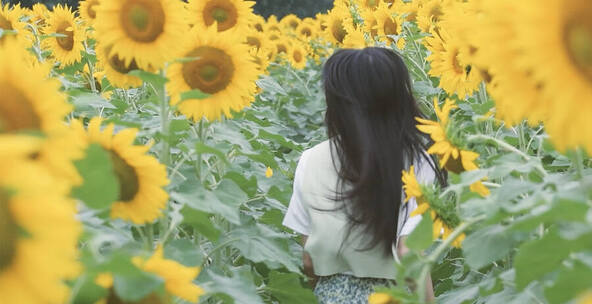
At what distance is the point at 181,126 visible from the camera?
6.30 feet

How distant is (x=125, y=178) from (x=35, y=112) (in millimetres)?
473

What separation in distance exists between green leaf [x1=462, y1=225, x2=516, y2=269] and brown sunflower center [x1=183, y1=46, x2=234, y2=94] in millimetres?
841

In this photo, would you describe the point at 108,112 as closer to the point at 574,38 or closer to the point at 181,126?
the point at 181,126

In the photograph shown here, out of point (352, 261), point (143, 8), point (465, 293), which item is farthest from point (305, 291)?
point (143, 8)

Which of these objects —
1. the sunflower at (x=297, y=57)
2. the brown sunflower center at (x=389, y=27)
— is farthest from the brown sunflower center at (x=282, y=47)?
the brown sunflower center at (x=389, y=27)

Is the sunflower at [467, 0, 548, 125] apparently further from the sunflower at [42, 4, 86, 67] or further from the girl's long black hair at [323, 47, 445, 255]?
the sunflower at [42, 4, 86, 67]

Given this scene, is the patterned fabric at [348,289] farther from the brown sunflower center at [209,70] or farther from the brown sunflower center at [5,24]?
the brown sunflower center at [5,24]

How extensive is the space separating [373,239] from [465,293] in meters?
0.52

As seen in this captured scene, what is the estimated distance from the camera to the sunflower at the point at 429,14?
Result: 4056mm

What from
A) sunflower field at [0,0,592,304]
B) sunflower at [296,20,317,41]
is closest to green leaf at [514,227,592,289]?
sunflower field at [0,0,592,304]

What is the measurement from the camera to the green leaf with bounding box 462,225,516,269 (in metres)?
1.38

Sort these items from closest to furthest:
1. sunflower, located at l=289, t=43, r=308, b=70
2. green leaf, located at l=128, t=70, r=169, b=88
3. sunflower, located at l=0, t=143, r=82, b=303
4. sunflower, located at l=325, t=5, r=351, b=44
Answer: sunflower, located at l=0, t=143, r=82, b=303 < green leaf, located at l=128, t=70, r=169, b=88 < sunflower, located at l=325, t=5, r=351, b=44 < sunflower, located at l=289, t=43, r=308, b=70

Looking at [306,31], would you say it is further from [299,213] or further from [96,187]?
[96,187]

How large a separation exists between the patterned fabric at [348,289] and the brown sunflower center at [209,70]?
63cm
